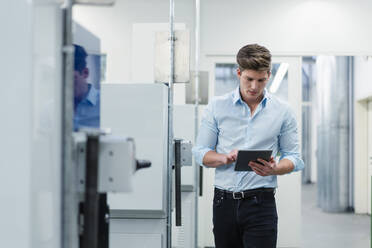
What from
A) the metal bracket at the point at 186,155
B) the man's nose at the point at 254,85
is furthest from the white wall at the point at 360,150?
the man's nose at the point at 254,85

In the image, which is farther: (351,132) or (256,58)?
(351,132)

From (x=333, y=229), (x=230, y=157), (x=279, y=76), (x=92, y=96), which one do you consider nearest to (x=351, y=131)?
(x=333, y=229)

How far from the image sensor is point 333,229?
659 cm

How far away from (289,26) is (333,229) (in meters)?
2.83

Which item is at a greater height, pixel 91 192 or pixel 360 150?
pixel 91 192

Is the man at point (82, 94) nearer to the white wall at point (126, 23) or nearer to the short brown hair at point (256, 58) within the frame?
the short brown hair at point (256, 58)

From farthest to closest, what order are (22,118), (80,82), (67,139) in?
(80,82)
(67,139)
(22,118)

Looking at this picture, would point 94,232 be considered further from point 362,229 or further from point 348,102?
point 348,102

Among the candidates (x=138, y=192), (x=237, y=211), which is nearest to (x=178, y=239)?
(x=138, y=192)

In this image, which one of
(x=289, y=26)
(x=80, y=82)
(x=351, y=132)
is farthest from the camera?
(x=351, y=132)

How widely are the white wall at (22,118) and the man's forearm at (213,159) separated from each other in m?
1.29

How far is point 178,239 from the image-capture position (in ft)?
11.8

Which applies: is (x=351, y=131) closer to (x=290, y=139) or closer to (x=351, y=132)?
(x=351, y=132)

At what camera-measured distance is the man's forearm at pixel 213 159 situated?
6.93 feet
